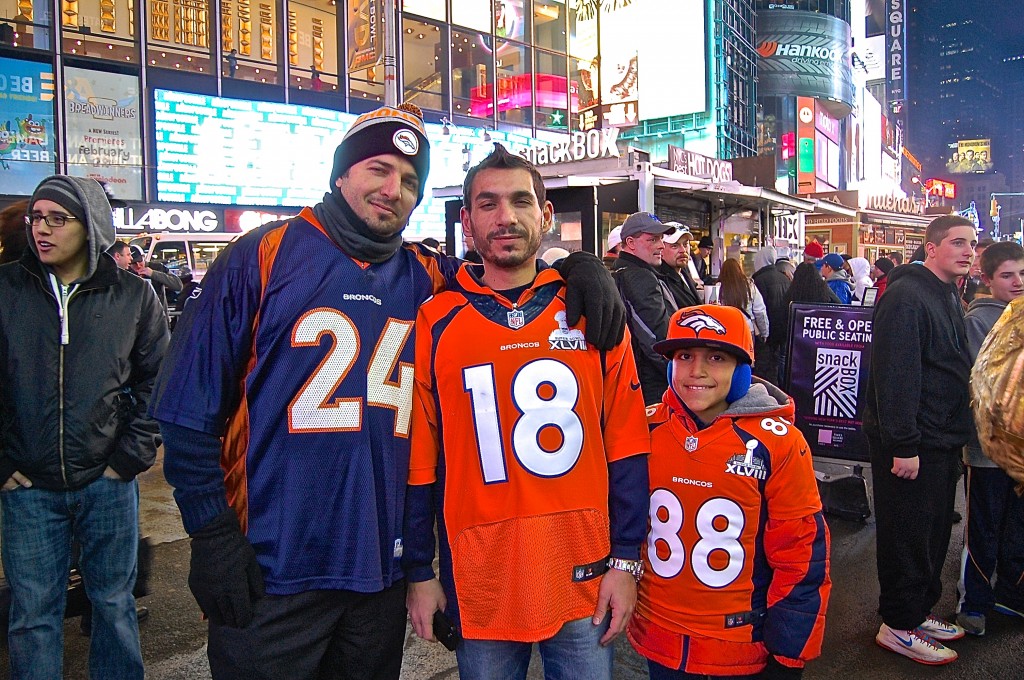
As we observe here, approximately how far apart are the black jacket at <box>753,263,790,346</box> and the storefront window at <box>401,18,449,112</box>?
70.0 feet

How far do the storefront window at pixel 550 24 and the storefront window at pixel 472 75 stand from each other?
3306 millimetres

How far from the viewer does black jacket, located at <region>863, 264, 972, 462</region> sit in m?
3.60

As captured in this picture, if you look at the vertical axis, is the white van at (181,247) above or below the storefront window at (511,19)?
below

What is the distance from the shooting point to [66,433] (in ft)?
9.32

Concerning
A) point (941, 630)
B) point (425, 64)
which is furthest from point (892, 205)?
point (941, 630)

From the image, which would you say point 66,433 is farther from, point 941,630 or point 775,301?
point 775,301

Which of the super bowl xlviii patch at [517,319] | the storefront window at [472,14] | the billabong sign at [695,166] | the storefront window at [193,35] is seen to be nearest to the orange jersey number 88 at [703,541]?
the super bowl xlviii patch at [517,319]

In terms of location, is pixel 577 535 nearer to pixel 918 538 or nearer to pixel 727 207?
pixel 918 538

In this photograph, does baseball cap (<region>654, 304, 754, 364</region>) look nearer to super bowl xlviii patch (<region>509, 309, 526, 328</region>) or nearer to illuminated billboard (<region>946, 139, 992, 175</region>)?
super bowl xlviii patch (<region>509, 309, 526, 328</region>)

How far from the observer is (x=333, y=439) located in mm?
2068

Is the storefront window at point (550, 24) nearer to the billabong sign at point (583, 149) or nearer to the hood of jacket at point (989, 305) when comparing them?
the billabong sign at point (583, 149)

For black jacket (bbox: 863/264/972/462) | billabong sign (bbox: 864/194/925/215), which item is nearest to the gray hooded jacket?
black jacket (bbox: 863/264/972/462)

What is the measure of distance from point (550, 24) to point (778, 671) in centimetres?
3294

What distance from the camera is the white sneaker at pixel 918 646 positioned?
3717 millimetres
